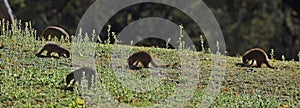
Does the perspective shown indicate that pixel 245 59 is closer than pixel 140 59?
No

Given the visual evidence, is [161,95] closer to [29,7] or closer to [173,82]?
[173,82]

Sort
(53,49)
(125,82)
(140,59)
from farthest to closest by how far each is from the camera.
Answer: (53,49) → (140,59) → (125,82)

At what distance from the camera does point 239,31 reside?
1080 inches

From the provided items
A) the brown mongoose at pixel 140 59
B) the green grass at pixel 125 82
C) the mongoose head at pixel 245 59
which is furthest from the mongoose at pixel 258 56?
the brown mongoose at pixel 140 59

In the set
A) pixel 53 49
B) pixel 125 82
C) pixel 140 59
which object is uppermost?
pixel 53 49

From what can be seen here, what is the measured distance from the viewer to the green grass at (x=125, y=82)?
22.5 feet

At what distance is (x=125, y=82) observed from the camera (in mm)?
7781

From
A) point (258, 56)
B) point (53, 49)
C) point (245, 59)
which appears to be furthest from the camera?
point (245, 59)

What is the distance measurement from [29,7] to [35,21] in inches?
77.5

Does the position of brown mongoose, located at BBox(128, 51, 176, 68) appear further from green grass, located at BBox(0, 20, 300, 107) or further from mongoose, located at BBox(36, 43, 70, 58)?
mongoose, located at BBox(36, 43, 70, 58)

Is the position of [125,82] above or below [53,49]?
below

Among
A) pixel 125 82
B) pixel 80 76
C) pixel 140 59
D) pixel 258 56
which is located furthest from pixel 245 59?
pixel 80 76

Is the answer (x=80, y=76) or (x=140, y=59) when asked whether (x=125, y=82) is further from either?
(x=140, y=59)

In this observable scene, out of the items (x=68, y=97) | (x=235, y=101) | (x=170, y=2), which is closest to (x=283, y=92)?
(x=235, y=101)
